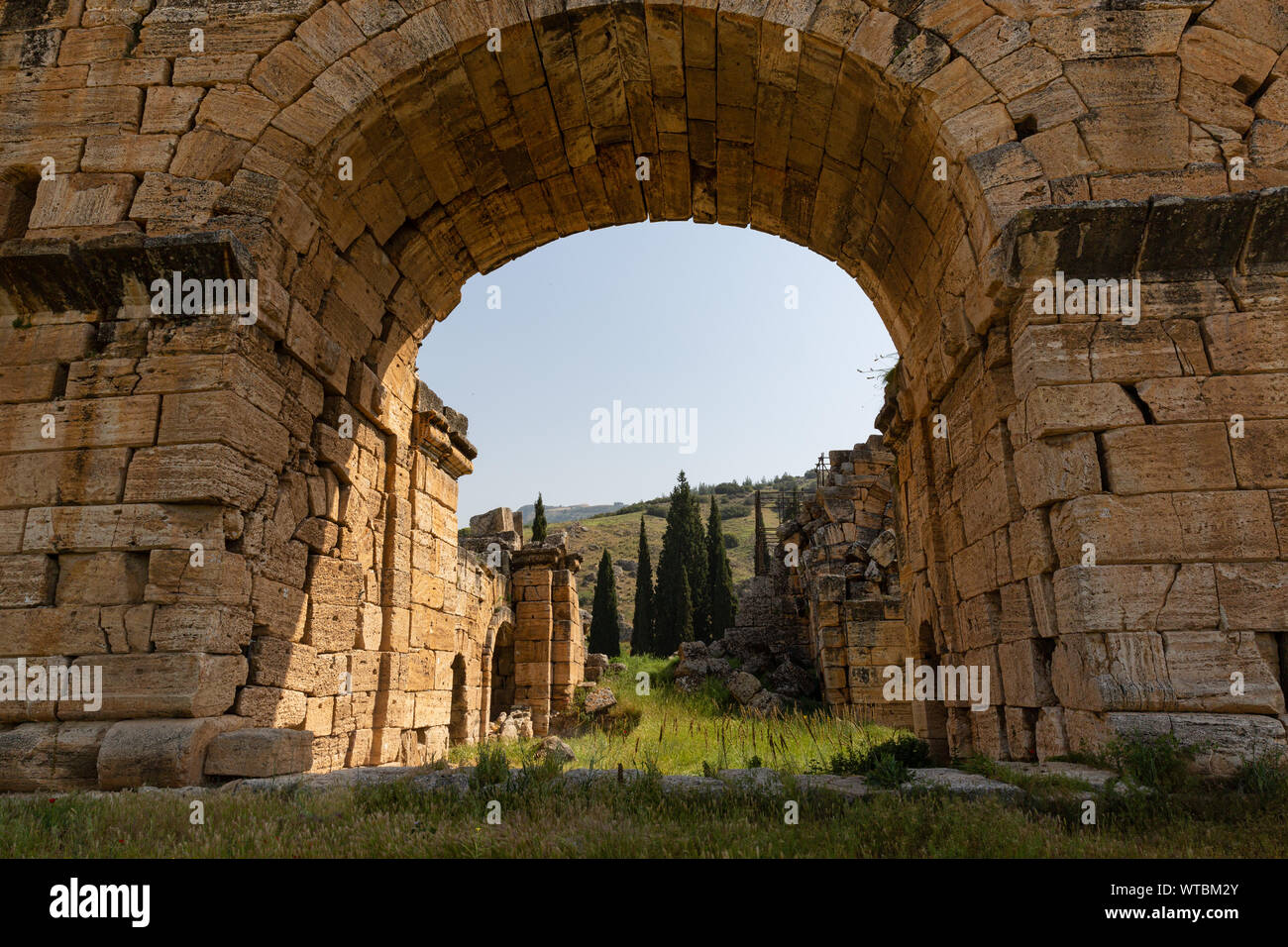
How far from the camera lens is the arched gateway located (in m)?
4.94

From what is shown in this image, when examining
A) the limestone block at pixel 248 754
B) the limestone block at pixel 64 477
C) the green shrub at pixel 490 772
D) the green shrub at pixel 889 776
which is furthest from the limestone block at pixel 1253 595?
the limestone block at pixel 64 477

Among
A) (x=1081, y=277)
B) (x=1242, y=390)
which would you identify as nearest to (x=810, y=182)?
(x=1081, y=277)

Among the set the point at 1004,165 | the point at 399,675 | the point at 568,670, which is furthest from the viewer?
the point at 568,670

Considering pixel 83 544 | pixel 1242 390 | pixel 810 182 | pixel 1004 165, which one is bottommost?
pixel 83 544

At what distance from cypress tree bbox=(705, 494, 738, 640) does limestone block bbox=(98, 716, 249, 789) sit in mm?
27595

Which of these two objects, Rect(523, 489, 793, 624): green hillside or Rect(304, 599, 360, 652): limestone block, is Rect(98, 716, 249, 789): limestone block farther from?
Result: Rect(523, 489, 793, 624): green hillside

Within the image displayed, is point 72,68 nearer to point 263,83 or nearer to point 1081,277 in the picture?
point 263,83

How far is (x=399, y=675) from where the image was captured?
810cm

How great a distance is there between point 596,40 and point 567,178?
1.62 metres

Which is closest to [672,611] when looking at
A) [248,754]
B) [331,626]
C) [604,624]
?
[604,624]

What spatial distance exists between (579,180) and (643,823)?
6.46 m

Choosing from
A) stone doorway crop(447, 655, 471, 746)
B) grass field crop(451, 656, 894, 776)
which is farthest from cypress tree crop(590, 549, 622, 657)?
stone doorway crop(447, 655, 471, 746)

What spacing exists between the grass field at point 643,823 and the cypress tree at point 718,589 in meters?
27.7

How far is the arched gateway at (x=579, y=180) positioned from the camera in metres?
4.94
